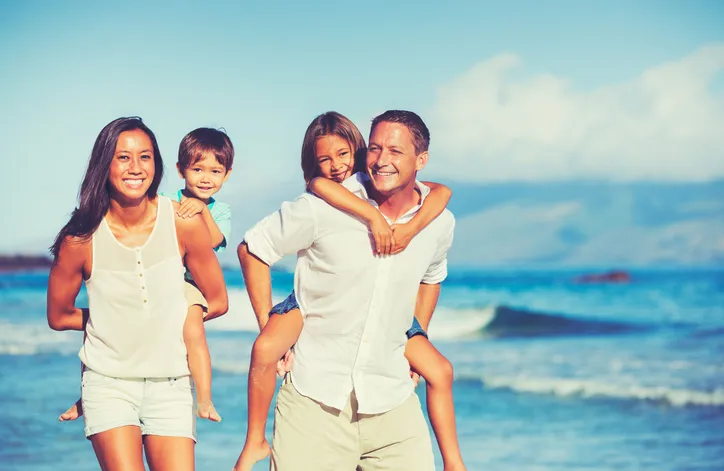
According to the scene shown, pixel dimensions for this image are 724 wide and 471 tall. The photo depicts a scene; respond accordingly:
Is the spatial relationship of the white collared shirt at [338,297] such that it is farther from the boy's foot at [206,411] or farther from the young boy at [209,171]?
the young boy at [209,171]

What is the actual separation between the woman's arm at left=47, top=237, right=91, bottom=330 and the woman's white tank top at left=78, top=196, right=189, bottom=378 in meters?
0.05

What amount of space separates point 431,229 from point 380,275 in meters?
0.31

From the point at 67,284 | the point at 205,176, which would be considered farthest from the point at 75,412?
the point at 205,176

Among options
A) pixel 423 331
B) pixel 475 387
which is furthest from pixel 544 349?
pixel 423 331

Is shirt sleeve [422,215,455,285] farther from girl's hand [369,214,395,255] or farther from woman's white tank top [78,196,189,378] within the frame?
woman's white tank top [78,196,189,378]

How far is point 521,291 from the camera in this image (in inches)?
1329

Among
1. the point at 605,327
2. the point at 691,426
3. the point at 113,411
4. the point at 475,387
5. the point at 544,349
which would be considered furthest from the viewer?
the point at 605,327

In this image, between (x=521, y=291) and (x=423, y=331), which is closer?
(x=423, y=331)

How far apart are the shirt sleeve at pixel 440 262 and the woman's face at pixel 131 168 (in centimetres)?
117

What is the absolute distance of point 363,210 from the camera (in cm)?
352

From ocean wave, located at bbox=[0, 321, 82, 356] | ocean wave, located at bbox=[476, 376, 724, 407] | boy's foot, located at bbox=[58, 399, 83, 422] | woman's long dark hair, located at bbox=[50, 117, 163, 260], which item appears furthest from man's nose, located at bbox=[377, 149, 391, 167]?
ocean wave, located at bbox=[0, 321, 82, 356]

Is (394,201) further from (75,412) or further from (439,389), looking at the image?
(75,412)

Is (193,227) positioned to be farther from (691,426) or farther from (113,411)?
(691,426)

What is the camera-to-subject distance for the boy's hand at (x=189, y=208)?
368cm
